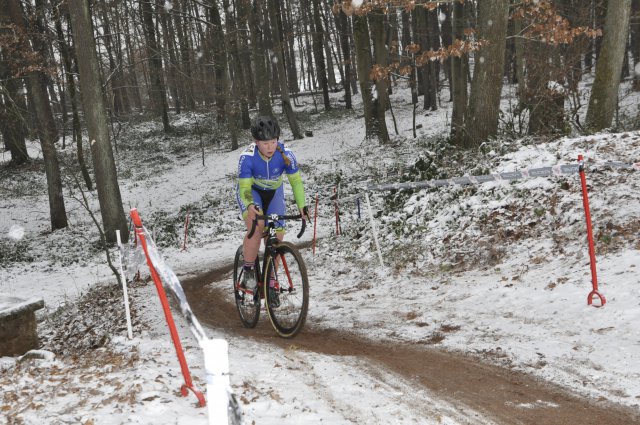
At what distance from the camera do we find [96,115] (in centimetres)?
1328

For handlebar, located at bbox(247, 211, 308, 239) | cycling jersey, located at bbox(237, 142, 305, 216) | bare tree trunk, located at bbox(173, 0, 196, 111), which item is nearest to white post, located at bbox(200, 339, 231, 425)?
handlebar, located at bbox(247, 211, 308, 239)

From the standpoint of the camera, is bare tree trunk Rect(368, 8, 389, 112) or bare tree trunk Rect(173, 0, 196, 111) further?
bare tree trunk Rect(173, 0, 196, 111)

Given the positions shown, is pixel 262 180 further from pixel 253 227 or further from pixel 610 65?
pixel 610 65

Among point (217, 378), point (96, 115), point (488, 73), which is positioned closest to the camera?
point (217, 378)

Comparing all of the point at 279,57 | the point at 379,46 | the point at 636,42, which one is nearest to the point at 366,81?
the point at 379,46

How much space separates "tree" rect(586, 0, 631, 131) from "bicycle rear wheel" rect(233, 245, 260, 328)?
855 centimetres

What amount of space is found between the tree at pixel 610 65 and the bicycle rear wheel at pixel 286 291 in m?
8.42

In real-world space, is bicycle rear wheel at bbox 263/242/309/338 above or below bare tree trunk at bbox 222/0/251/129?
below

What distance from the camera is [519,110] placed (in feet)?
40.9

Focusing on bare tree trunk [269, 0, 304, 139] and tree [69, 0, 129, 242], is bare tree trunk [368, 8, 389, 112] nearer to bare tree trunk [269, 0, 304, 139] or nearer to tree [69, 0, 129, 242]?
bare tree trunk [269, 0, 304, 139]

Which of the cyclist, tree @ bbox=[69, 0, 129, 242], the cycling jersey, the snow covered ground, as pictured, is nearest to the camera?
the snow covered ground

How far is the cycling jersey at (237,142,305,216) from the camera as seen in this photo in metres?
6.04

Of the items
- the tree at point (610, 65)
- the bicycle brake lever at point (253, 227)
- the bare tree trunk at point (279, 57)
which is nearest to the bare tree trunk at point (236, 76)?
the bare tree trunk at point (279, 57)

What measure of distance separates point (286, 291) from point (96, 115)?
9677 millimetres
